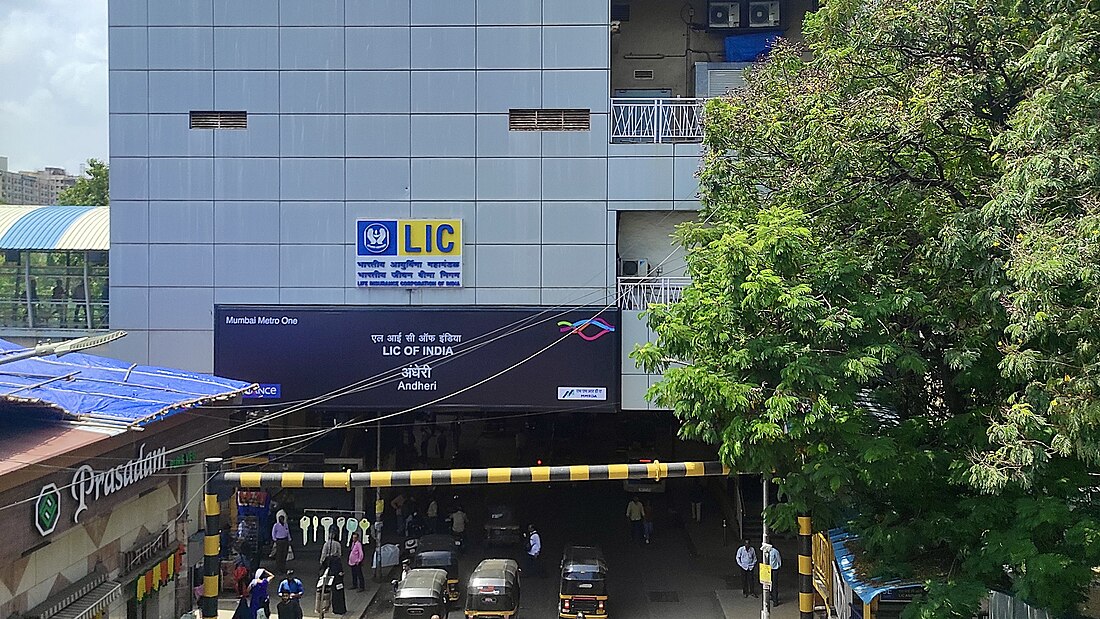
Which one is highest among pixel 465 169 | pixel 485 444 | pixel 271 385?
pixel 465 169

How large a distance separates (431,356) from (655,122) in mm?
6584

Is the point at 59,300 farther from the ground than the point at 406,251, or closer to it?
closer to it

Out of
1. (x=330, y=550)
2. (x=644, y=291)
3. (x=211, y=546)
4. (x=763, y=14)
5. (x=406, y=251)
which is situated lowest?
(x=330, y=550)

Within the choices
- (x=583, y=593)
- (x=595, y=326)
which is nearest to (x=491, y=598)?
(x=583, y=593)

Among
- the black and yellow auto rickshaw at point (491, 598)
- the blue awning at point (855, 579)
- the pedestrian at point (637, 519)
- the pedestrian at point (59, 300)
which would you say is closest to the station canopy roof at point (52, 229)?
the pedestrian at point (59, 300)

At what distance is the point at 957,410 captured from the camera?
41.9ft

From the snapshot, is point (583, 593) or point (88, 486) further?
point (583, 593)

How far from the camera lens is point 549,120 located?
2027 cm

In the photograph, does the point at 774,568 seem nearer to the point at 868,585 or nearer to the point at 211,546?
the point at 868,585

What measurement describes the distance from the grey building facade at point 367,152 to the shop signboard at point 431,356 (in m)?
0.43

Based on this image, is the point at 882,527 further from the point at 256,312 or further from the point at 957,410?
the point at 256,312

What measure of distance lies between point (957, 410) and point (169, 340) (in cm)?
1525

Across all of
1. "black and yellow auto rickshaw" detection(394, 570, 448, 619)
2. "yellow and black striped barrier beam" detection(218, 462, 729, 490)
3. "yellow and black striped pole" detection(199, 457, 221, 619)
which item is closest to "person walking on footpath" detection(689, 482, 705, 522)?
"black and yellow auto rickshaw" detection(394, 570, 448, 619)

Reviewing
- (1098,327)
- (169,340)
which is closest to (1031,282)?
(1098,327)
